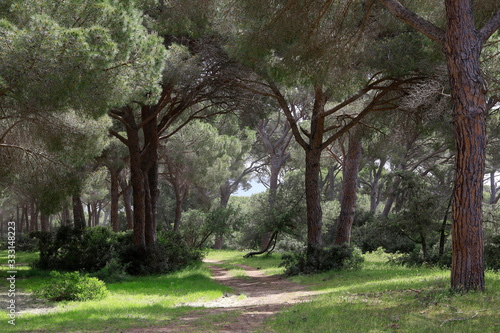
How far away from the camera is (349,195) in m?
14.2

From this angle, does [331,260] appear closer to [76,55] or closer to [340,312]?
[340,312]

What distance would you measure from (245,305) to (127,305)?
2218 mm

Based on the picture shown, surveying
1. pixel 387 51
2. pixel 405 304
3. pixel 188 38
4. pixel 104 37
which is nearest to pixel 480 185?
pixel 405 304

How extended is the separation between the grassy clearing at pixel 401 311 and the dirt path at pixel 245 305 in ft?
1.46

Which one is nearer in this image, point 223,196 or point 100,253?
point 100,253

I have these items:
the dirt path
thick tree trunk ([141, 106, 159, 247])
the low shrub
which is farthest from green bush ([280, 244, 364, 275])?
thick tree trunk ([141, 106, 159, 247])

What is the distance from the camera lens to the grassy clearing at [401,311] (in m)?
4.70

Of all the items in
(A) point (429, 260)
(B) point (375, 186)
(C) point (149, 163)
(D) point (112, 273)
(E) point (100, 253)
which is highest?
(C) point (149, 163)

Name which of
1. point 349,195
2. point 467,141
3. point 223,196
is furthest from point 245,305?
point 223,196

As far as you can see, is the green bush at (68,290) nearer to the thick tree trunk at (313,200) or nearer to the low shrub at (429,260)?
the thick tree trunk at (313,200)

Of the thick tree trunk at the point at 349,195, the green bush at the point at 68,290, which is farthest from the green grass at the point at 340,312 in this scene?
the thick tree trunk at the point at 349,195

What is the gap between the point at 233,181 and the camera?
33.9 m

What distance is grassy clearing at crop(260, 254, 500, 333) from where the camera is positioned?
470cm

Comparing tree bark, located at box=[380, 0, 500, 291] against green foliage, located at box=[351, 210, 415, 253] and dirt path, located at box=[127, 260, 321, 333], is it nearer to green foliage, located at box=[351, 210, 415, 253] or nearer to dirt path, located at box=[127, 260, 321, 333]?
dirt path, located at box=[127, 260, 321, 333]
